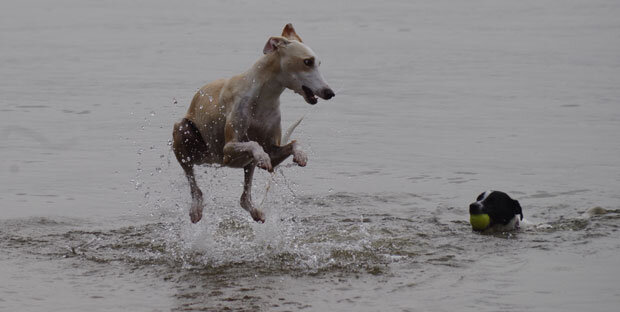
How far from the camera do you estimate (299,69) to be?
24.8 ft

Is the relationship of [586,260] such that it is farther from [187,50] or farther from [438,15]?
[438,15]

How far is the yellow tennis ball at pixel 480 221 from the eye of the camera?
8.73m

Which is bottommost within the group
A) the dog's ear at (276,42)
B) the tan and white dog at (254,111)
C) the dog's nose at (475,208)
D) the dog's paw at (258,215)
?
the dog's nose at (475,208)

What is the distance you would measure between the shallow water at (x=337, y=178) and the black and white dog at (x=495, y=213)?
0.15 meters

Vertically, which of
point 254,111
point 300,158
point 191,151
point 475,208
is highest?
point 254,111

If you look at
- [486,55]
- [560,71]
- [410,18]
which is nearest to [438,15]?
[410,18]

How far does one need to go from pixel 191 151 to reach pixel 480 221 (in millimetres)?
2265

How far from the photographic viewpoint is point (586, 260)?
25.9ft

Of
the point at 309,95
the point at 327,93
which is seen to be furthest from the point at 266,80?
the point at 327,93

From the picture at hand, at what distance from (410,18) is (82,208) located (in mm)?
14204

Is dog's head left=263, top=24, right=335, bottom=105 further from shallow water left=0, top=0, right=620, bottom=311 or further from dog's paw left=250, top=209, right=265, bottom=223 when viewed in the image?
shallow water left=0, top=0, right=620, bottom=311

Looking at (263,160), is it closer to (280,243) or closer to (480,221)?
(280,243)

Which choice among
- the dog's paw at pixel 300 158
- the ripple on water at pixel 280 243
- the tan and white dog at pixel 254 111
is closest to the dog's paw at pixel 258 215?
the tan and white dog at pixel 254 111

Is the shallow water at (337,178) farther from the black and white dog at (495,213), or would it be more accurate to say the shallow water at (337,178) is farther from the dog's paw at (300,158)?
the dog's paw at (300,158)
